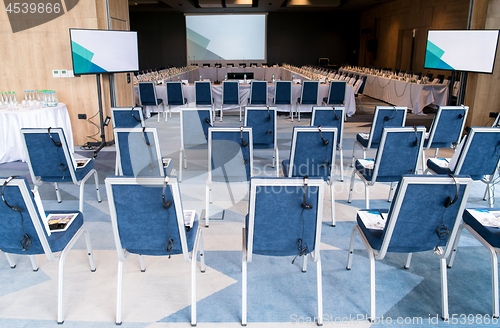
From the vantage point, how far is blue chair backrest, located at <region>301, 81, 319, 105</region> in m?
8.41

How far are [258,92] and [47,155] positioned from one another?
5573mm

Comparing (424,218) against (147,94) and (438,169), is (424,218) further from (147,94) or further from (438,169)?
(147,94)

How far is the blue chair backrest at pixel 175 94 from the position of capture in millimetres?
8498

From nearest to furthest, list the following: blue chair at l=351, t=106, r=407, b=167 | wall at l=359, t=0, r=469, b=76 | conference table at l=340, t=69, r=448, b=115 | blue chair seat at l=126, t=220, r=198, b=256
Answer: blue chair seat at l=126, t=220, r=198, b=256 → blue chair at l=351, t=106, r=407, b=167 → conference table at l=340, t=69, r=448, b=115 → wall at l=359, t=0, r=469, b=76

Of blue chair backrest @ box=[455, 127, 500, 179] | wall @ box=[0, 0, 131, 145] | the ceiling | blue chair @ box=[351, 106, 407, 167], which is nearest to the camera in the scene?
blue chair backrest @ box=[455, 127, 500, 179]

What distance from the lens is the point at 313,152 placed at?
141 inches

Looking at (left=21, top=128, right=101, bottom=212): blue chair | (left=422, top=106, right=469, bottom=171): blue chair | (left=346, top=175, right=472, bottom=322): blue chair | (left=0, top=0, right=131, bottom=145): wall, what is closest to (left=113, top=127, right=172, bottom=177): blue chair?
(left=21, top=128, right=101, bottom=212): blue chair

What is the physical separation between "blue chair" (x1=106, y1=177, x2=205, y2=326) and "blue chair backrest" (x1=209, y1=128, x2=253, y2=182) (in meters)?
1.39

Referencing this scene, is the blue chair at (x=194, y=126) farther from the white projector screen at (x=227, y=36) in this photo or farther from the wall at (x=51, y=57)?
the white projector screen at (x=227, y=36)

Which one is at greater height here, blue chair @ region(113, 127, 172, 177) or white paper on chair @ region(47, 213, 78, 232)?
blue chair @ region(113, 127, 172, 177)

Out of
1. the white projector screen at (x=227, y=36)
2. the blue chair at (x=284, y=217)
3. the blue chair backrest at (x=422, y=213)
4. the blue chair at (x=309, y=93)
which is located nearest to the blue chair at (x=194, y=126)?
the blue chair at (x=284, y=217)

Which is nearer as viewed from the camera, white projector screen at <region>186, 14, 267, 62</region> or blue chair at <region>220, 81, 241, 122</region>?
blue chair at <region>220, 81, 241, 122</region>

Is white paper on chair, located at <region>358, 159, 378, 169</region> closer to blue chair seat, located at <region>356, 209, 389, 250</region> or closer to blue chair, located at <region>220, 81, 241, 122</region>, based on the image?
blue chair seat, located at <region>356, 209, 389, 250</region>

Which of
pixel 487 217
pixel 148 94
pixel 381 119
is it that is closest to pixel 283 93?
pixel 148 94
